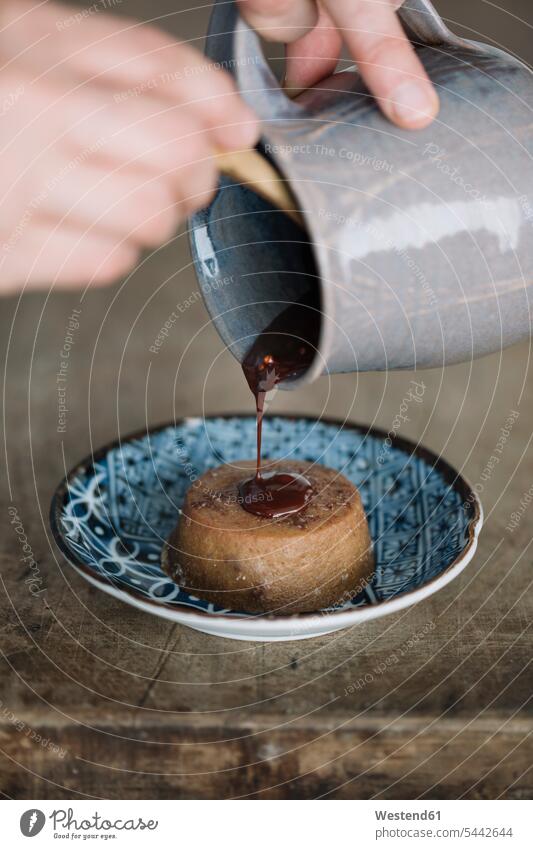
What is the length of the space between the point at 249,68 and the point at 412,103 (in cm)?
16

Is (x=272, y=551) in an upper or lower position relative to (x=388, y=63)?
lower

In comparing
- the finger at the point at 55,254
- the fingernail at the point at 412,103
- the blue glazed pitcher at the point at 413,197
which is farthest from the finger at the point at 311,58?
the finger at the point at 55,254

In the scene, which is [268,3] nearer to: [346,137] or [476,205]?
[346,137]

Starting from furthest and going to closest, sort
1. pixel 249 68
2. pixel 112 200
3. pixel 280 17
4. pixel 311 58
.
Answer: pixel 112 200 < pixel 311 58 < pixel 280 17 < pixel 249 68

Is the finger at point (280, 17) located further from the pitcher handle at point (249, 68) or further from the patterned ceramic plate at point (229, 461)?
the patterned ceramic plate at point (229, 461)

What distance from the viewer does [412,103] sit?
0.84 meters

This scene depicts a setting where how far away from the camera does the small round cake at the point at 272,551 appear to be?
3.59 ft

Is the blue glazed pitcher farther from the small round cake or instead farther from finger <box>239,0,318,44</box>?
the small round cake
